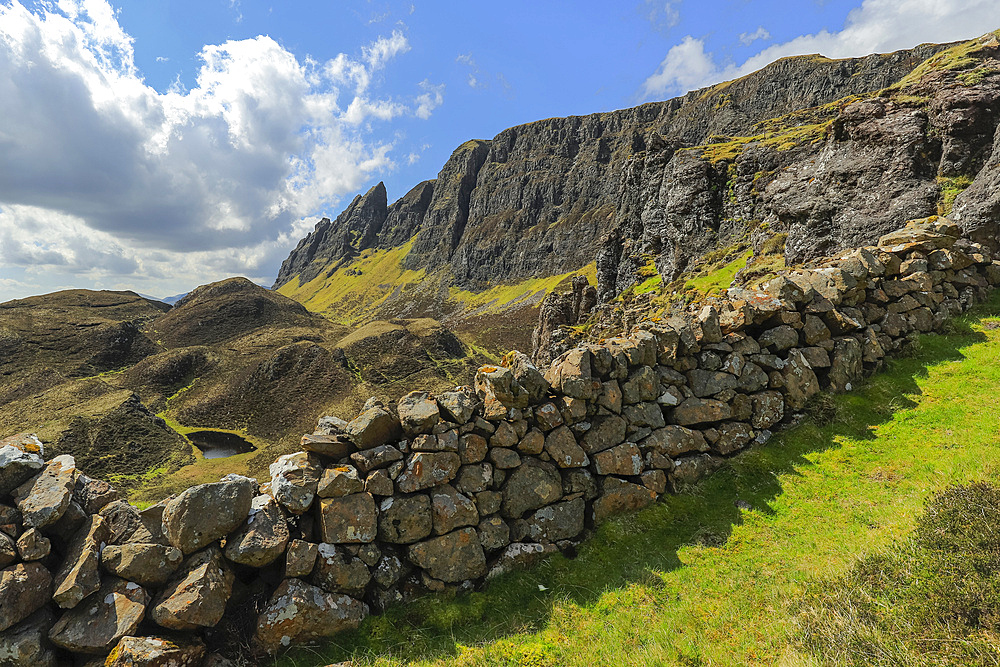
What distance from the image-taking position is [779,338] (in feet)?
32.5

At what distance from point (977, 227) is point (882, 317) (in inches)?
368

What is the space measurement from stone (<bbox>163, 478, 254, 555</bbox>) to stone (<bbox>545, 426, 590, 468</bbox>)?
217 inches

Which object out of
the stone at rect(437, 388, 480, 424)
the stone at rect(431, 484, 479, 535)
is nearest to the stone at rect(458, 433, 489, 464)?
the stone at rect(437, 388, 480, 424)

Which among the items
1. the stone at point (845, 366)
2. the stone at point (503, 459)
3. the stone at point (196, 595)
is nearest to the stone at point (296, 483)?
the stone at point (196, 595)

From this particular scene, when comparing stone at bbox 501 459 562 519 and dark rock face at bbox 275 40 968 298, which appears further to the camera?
dark rock face at bbox 275 40 968 298

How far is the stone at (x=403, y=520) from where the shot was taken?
267 inches

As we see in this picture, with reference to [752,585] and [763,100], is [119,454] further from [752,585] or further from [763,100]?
[763,100]

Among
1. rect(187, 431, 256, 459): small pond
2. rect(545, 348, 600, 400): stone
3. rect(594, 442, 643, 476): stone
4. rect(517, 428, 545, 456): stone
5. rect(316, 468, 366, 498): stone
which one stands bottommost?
rect(187, 431, 256, 459): small pond

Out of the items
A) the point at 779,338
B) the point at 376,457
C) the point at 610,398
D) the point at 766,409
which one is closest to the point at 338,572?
the point at 376,457

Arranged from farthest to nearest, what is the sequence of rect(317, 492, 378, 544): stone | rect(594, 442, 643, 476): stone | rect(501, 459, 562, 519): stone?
rect(594, 442, 643, 476): stone, rect(501, 459, 562, 519): stone, rect(317, 492, 378, 544): stone

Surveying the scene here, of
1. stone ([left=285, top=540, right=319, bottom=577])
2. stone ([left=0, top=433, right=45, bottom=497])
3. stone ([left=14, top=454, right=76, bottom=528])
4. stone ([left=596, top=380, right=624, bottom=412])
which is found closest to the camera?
stone ([left=14, top=454, right=76, bottom=528])

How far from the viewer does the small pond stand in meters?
36.7

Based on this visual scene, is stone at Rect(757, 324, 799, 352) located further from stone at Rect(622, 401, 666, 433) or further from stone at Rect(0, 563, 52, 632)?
stone at Rect(0, 563, 52, 632)

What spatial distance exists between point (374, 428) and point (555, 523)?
13.5 feet
